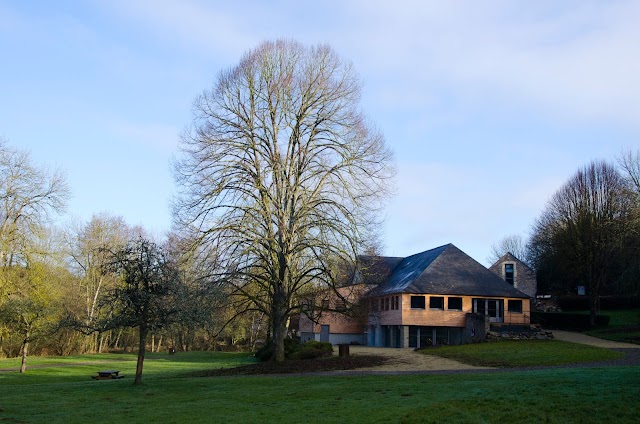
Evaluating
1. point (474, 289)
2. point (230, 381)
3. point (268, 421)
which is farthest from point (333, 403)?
point (474, 289)

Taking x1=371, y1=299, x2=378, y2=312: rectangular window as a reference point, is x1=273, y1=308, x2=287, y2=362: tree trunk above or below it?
below

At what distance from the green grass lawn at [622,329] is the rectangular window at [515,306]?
5165 millimetres

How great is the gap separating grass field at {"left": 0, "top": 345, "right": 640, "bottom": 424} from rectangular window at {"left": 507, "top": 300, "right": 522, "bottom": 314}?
2681 centimetres

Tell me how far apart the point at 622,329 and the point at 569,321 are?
7.50 metres

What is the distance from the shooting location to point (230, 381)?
25.8 m

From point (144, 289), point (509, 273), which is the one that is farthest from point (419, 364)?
point (509, 273)

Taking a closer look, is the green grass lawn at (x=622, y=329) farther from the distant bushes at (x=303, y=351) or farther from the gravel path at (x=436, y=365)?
the distant bushes at (x=303, y=351)

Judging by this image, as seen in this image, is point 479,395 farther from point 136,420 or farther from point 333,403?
point 136,420

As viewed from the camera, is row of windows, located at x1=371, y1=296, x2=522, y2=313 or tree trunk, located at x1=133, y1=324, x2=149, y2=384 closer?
tree trunk, located at x1=133, y1=324, x2=149, y2=384

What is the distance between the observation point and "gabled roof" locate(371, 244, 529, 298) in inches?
1861

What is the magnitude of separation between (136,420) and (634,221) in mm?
36420

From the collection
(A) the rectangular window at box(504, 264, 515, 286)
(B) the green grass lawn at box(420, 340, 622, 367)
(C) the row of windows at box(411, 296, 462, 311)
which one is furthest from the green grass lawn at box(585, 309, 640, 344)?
(A) the rectangular window at box(504, 264, 515, 286)

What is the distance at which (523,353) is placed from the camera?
3145 centimetres

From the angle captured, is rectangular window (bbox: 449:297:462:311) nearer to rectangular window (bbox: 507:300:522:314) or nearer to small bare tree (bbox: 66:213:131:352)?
rectangular window (bbox: 507:300:522:314)
